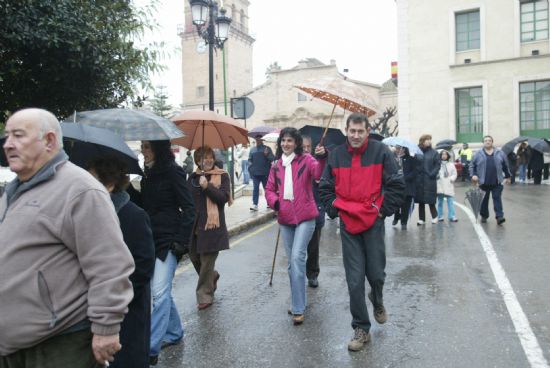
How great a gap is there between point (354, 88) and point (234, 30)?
55.2 metres

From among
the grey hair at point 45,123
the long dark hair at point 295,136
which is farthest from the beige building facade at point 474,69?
the grey hair at point 45,123

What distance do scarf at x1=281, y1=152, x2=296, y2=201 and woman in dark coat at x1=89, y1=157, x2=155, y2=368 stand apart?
2.41m

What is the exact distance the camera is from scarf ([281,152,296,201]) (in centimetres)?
512

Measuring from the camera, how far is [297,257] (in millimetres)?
4980

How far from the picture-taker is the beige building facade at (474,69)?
2802 centimetres

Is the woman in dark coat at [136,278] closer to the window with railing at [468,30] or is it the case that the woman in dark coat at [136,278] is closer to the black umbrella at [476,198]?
the black umbrella at [476,198]

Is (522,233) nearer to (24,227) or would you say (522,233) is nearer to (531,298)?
(531,298)

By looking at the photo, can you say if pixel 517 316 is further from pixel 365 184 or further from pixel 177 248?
pixel 177 248

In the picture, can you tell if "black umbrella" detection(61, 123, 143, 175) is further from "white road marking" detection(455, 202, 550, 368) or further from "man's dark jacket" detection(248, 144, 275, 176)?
"man's dark jacket" detection(248, 144, 275, 176)

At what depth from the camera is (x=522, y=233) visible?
9461 millimetres

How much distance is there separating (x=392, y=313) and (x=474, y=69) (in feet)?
88.7

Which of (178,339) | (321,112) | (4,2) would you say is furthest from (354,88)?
(321,112)

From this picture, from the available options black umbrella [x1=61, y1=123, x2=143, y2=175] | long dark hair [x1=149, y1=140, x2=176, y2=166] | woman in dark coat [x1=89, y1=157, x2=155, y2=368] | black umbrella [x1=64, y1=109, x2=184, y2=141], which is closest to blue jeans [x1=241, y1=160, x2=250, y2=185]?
long dark hair [x1=149, y1=140, x2=176, y2=166]

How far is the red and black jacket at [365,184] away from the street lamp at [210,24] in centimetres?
721
